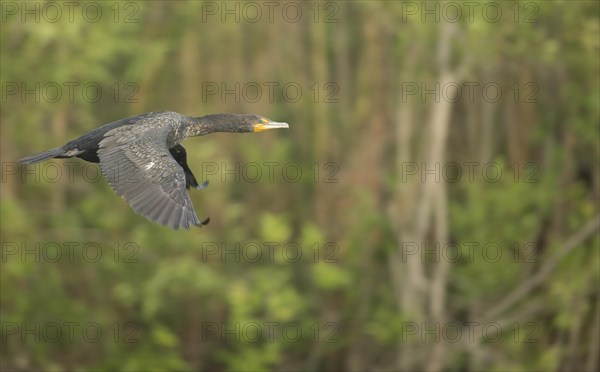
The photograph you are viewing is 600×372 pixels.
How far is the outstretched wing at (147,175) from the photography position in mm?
Result: 7598

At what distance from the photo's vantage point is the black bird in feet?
25.1

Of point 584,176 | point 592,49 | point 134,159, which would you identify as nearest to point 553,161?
point 584,176

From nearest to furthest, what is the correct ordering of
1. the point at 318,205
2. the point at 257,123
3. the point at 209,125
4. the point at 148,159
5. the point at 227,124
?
the point at 148,159 → the point at 209,125 → the point at 227,124 → the point at 257,123 → the point at 318,205

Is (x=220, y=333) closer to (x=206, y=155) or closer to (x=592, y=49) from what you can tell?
(x=206, y=155)

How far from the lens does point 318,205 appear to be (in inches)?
526

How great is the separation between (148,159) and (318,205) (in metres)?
5.49

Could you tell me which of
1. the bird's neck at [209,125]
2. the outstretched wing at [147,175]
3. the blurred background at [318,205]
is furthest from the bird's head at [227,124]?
the blurred background at [318,205]

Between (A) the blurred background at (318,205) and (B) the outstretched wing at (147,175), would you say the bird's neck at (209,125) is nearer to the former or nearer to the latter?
(B) the outstretched wing at (147,175)

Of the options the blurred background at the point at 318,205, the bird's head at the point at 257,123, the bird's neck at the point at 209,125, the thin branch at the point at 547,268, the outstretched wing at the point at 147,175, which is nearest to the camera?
the outstretched wing at the point at 147,175

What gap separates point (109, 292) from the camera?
43.5 ft

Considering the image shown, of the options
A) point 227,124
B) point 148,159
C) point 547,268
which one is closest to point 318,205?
point 547,268

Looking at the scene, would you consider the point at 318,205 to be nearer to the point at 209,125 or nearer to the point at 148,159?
the point at 209,125

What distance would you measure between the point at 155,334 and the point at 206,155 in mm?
1753

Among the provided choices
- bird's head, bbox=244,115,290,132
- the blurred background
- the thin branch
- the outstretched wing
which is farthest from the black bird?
the thin branch
